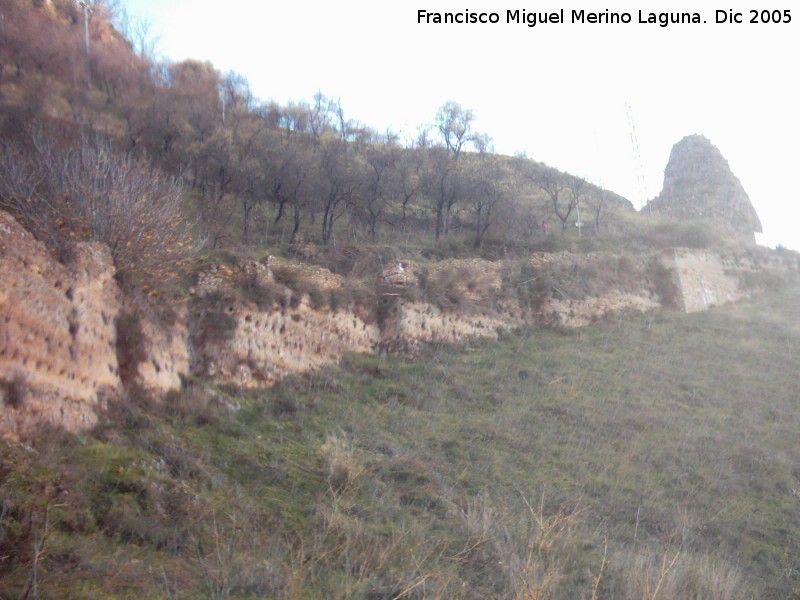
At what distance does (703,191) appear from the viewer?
40.8 meters

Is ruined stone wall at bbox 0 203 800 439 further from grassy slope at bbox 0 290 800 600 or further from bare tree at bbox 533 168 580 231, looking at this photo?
bare tree at bbox 533 168 580 231

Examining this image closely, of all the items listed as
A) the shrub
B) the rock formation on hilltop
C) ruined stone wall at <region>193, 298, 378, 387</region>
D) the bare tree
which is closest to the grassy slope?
ruined stone wall at <region>193, 298, 378, 387</region>

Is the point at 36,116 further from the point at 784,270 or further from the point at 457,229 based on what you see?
the point at 784,270

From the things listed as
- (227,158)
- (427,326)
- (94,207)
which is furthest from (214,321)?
(227,158)

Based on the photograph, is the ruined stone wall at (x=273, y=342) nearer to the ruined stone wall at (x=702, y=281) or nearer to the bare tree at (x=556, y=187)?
the ruined stone wall at (x=702, y=281)

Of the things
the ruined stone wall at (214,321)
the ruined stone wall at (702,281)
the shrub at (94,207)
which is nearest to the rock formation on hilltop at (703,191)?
the ruined stone wall at (702,281)

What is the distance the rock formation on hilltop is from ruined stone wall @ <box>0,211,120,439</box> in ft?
118

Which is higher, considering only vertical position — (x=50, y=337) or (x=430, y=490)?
(x=50, y=337)

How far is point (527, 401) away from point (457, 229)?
1179cm

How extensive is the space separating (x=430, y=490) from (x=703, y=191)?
1509 inches

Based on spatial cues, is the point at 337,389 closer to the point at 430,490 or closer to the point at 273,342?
the point at 273,342

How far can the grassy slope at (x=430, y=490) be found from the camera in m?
5.82

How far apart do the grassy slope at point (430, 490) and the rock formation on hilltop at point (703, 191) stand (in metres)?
26.3

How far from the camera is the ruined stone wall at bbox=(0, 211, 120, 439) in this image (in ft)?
24.3
